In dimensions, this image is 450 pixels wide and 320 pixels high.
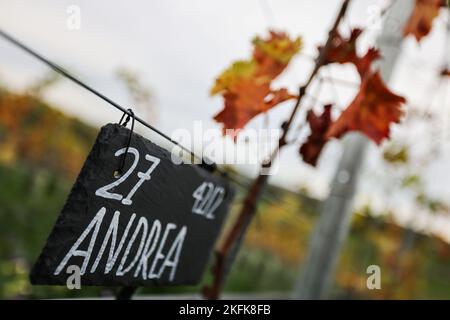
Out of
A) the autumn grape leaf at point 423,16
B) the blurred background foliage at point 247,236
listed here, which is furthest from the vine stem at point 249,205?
the blurred background foliage at point 247,236

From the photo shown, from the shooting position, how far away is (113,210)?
1.16m

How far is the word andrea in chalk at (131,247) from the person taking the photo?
1.11 m

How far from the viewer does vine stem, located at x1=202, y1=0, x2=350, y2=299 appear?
1.66 metres

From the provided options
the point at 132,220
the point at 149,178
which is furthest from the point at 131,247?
the point at 149,178

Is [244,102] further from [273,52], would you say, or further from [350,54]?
[350,54]

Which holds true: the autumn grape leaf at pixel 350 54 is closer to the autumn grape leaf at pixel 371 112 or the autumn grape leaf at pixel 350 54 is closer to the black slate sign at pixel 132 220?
the autumn grape leaf at pixel 371 112

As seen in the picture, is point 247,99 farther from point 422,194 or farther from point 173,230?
point 422,194

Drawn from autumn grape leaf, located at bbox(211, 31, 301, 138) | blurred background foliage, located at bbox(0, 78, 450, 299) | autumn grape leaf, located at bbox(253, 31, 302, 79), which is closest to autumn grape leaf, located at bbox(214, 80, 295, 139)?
autumn grape leaf, located at bbox(211, 31, 301, 138)

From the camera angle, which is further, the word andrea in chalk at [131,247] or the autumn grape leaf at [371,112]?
the autumn grape leaf at [371,112]

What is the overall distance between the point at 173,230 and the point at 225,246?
466 millimetres

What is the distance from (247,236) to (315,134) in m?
9.79

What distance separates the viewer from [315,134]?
171cm

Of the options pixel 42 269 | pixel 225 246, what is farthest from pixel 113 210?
pixel 225 246

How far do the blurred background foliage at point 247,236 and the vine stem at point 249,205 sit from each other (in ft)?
10.2
